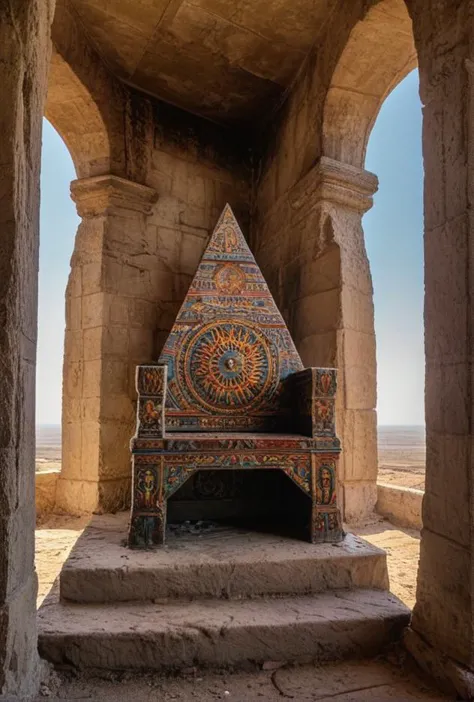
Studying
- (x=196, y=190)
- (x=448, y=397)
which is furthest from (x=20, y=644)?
(x=196, y=190)

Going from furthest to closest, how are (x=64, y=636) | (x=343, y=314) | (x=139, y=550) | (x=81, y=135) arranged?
(x=81, y=135) → (x=343, y=314) → (x=139, y=550) → (x=64, y=636)

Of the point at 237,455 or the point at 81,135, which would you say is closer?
the point at 237,455

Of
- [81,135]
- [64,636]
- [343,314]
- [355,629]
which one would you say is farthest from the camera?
[81,135]

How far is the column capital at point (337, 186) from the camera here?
3820 mm

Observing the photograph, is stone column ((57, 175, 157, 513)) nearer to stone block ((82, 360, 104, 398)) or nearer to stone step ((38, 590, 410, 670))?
stone block ((82, 360, 104, 398))

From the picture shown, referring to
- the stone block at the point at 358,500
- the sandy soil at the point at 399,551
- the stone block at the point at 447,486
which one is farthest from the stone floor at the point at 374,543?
the stone block at the point at 447,486

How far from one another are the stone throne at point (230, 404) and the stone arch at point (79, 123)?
5.19 ft

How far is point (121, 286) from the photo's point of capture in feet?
14.2

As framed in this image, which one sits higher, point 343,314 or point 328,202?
point 328,202

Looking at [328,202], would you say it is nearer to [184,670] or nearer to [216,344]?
[216,344]

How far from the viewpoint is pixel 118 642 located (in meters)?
1.98

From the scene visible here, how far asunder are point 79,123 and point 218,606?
388cm

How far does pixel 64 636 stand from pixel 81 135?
3.85 metres

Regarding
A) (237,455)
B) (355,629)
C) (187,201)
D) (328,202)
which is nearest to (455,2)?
(328,202)
